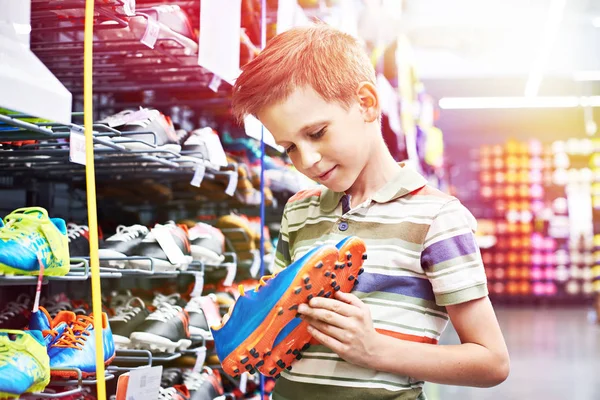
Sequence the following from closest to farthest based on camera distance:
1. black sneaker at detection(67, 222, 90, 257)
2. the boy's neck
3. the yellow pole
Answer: the yellow pole → the boy's neck → black sneaker at detection(67, 222, 90, 257)

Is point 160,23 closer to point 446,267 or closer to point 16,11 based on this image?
point 16,11

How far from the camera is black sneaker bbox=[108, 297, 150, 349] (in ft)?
6.42

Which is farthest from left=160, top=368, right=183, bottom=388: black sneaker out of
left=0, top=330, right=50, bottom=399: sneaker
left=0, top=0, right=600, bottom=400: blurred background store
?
left=0, top=330, right=50, bottom=399: sneaker

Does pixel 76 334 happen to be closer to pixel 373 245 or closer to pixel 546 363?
pixel 373 245

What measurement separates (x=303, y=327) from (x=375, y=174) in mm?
339

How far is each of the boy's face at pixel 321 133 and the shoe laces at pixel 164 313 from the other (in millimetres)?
922

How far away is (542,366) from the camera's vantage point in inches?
226

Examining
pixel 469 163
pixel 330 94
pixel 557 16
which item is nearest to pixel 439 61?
pixel 557 16

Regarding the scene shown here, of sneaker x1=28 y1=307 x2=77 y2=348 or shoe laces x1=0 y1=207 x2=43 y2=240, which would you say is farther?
sneaker x1=28 y1=307 x2=77 y2=348

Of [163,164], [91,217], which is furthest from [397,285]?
→ [163,164]

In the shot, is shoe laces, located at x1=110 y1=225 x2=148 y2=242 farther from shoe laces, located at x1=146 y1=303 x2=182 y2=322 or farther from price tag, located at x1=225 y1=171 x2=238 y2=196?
price tag, located at x1=225 y1=171 x2=238 y2=196

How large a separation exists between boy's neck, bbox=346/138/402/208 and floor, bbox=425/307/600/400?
3.29 metres

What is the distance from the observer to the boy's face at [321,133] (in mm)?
1202

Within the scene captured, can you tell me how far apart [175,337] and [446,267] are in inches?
41.2
